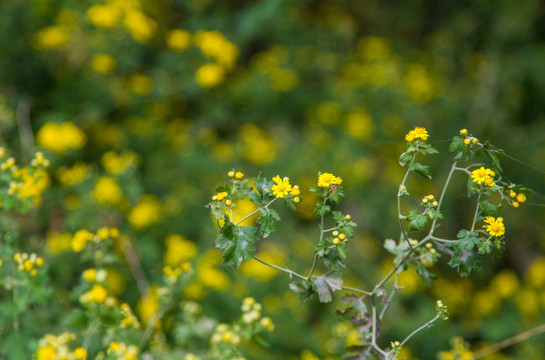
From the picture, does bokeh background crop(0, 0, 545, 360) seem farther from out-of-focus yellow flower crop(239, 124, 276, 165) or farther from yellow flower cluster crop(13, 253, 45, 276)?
yellow flower cluster crop(13, 253, 45, 276)

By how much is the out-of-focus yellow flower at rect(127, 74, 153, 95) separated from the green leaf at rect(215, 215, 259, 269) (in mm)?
2498

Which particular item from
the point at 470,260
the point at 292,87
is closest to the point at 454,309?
the point at 292,87

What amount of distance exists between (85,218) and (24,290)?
0.88m

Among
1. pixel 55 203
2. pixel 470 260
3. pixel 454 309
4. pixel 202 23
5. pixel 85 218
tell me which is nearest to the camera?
pixel 470 260

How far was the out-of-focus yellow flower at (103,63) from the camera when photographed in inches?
125

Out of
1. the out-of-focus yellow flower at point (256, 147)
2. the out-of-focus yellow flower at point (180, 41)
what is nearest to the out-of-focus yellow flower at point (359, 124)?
the out-of-focus yellow flower at point (256, 147)

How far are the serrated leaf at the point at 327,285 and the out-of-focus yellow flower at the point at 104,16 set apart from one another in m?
2.52

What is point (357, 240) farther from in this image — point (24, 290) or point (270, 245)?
point (24, 290)

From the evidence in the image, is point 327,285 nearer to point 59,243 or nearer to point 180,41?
point 59,243

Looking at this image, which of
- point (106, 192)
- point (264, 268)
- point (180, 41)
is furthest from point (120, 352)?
point (180, 41)

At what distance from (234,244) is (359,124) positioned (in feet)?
8.51

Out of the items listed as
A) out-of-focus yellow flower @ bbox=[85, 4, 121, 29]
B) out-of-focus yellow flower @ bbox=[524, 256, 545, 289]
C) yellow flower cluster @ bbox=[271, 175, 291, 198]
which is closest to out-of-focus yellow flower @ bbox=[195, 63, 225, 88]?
out-of-focus yellow flower @ bbox=[85, 4, 121, 29]

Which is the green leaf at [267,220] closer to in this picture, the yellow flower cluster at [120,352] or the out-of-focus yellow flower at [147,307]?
the yellow flower cluster at [120,352]

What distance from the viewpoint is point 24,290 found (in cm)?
160
